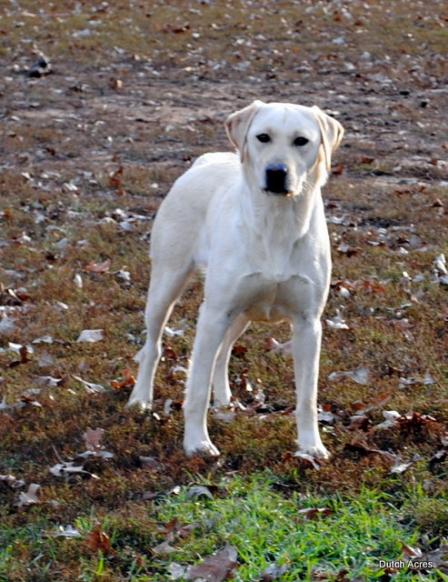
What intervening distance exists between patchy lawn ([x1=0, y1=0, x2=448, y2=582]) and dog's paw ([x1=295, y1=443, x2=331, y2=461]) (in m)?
0.08

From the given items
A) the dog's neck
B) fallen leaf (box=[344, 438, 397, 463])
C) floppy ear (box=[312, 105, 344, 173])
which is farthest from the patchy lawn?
floppy ear (box=[312, 105, 344, 173])

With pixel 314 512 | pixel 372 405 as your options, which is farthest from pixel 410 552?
pixel 372 405

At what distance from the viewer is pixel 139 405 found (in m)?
6.22

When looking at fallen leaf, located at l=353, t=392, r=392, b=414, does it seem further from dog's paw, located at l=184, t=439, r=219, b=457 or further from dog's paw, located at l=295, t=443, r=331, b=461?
dog's paw, located at l=184, t=439, r=219, b=457

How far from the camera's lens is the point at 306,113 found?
209 inches

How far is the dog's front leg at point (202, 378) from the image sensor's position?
5.52m

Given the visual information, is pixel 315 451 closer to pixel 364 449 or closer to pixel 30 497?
pixel 364 449

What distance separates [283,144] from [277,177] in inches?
7.8

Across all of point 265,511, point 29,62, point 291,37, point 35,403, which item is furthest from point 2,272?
point 291,37

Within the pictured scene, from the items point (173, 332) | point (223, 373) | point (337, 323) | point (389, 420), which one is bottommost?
point (173, 332)

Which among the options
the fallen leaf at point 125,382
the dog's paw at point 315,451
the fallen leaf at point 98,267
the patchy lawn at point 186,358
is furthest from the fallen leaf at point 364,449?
the fallen leaf at point 98,267

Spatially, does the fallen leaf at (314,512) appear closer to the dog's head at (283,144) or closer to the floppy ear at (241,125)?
the dog's head at (283,144)

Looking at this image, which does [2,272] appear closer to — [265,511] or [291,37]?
[265,511]

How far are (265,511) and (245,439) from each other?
92 centimetres
